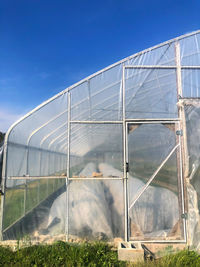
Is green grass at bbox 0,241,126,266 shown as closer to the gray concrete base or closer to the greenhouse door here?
the gray concrete base

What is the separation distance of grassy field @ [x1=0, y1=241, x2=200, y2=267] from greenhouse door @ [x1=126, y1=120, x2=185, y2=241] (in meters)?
0.70

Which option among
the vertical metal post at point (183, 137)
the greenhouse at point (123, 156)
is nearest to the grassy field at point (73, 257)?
the greenhouse at point (123, 156)

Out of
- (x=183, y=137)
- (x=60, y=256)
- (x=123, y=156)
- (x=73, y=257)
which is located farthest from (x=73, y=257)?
(x=183, y=137)

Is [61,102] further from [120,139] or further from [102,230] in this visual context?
[102,230]

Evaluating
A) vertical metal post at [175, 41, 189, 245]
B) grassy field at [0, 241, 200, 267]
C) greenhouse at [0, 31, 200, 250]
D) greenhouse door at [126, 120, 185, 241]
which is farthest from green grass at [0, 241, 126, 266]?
vertical metal post at [175, 41, 189, 245]

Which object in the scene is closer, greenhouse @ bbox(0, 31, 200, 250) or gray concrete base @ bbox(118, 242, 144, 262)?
gray concrete base @ bbox(118, 242, 144, 262)

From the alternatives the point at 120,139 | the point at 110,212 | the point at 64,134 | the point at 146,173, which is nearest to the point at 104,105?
the point at 120,139

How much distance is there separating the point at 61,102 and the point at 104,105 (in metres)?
1.04

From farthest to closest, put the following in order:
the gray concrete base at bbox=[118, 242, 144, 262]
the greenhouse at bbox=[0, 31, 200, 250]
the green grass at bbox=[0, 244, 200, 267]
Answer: the greenhouse at bbox=[0, 31, 200, 250], the gray concrete base at bbox=[118, 242, 144, 262], the green grass at bbox=[0, 244, 200, 267]

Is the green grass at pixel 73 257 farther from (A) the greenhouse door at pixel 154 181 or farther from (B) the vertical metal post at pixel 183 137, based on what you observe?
(B) the vertical metal post at pixel 183 137

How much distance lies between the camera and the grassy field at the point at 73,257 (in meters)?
3.98

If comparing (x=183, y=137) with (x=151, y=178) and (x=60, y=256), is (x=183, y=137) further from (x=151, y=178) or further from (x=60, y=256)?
(x=60, y=256)

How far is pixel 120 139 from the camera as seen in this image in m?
5.40

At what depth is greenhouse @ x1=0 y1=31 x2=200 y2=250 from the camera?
5.07 m
